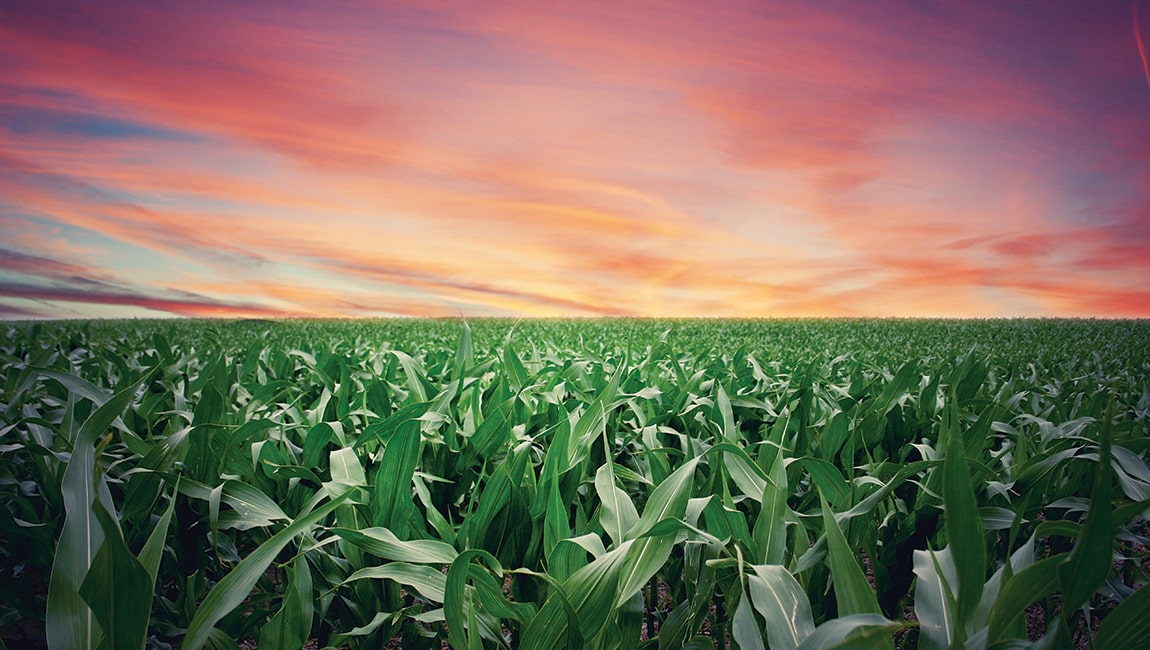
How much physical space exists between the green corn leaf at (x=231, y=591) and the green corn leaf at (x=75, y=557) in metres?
0.11

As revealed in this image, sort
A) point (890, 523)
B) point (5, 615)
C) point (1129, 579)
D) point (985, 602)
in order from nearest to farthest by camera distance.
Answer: point (985, 602), point (5, 615), point (890, 523), point (1129, 579)

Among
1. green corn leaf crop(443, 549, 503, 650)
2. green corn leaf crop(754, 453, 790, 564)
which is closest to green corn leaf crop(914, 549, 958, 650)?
green corn leaf crop(754, 453, 790, 564)

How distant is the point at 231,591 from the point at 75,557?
19cm

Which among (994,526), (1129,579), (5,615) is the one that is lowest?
(5,615)

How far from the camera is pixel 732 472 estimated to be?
1.36 metres

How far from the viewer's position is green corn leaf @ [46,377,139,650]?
78 centimetres

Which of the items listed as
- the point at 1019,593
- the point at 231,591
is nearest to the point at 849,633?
the point at 1019,593

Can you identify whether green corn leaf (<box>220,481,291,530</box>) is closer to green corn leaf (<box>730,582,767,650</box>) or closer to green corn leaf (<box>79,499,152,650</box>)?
green corn leaf (<box>79,499,152,650</box>)

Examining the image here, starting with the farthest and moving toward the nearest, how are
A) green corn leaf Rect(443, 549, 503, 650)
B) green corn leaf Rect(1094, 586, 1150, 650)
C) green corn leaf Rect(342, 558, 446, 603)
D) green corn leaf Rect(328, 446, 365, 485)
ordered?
green corn leaf Rect(328, 446, 365, 485) → green corn leaf Rect(342, 558, 446, 603) → green corn leaf Rect(443, 549, 503, 650) → green corn leaf Rect(1094, 586, 1150, 650)

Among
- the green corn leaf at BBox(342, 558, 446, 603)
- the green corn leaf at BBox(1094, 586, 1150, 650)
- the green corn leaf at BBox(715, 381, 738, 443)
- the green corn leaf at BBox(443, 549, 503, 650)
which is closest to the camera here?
the green corn leaf at BBox(1094, 586, 1150, 650)

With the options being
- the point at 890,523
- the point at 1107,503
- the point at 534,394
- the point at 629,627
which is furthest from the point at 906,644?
the point at 534,394

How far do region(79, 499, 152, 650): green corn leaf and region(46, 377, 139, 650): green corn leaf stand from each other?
0.09 metres

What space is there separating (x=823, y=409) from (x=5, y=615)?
8.66ft

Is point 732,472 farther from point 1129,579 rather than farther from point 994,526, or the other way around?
point 1129,579
